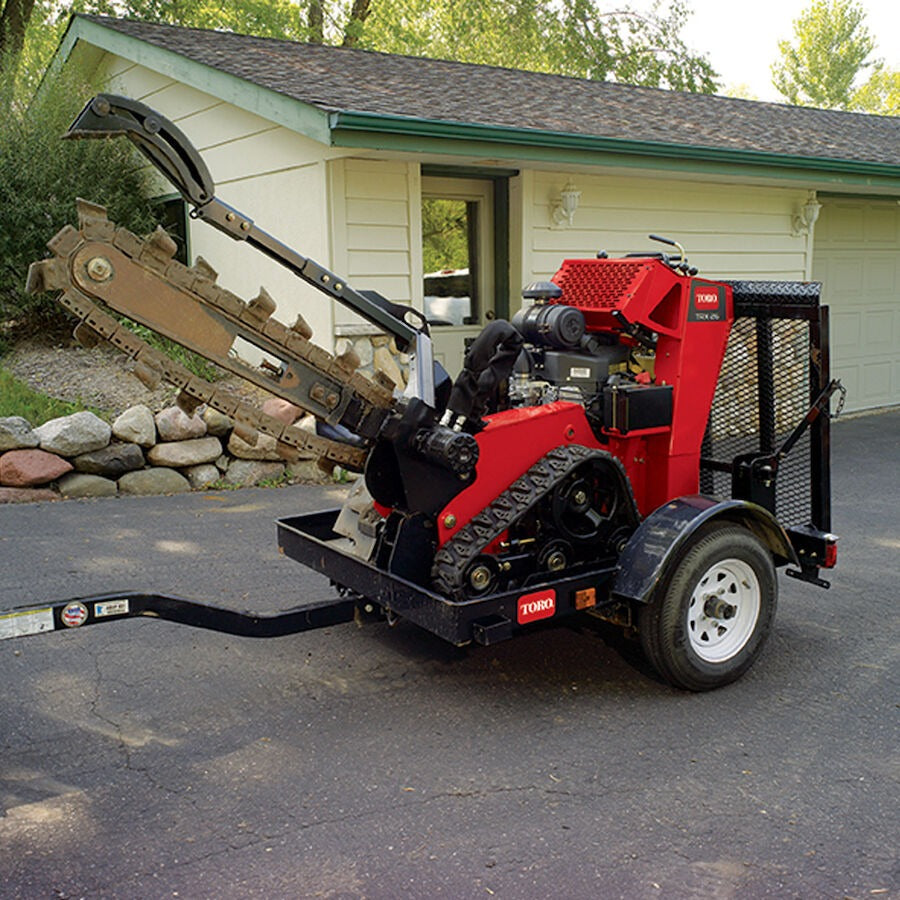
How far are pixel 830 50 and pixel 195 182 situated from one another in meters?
55.9

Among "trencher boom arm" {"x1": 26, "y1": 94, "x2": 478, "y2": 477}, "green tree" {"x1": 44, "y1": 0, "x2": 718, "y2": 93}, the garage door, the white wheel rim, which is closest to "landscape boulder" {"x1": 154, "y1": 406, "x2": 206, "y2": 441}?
"trencher boom arm" {"x1": 26, "y1": 94, "x2": 478, "y2": 477}

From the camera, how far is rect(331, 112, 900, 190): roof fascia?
7742mm

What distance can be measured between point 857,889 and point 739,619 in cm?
162

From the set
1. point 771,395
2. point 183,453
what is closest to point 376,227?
point 183,453

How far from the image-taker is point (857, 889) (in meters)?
2.95

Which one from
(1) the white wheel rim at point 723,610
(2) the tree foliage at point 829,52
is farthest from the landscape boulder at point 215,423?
(2) the tree foliage at point 829,52

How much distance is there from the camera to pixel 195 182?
3494 mm

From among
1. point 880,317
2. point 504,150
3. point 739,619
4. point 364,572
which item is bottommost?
point 739,619

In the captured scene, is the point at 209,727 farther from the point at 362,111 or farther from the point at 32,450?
the point at 362,111

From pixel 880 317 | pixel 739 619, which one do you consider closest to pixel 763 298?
pixel 739 619

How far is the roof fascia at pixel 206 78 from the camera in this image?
7.87 metres

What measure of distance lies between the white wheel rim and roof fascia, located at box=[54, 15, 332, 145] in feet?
16.1

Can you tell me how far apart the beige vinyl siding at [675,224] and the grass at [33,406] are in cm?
455

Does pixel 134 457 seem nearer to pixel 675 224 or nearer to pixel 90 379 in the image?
pixel 90 379
